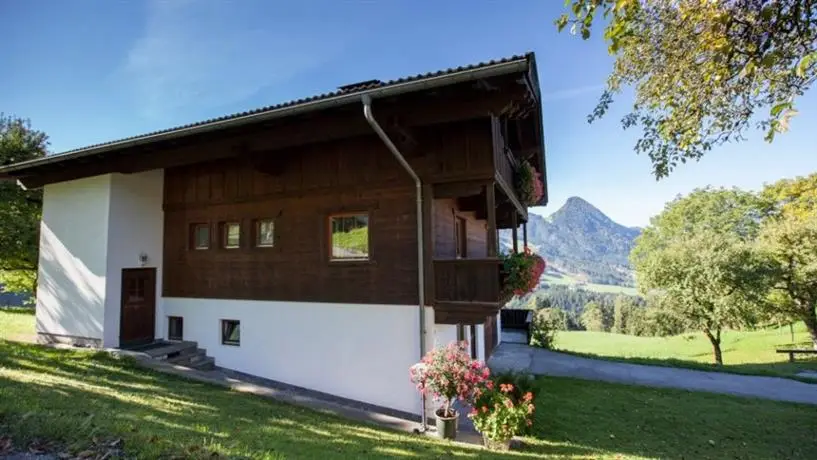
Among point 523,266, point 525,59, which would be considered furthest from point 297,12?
point 523,266

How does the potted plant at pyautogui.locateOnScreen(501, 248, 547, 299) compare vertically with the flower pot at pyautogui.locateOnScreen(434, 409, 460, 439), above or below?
Result: above

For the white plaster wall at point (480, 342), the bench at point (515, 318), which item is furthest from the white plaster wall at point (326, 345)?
the bench at point (515, 318)

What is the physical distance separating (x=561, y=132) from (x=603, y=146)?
2.00m

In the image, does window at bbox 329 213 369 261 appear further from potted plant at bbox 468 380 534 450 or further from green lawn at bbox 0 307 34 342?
green lawn at bbox 0 307 34 342

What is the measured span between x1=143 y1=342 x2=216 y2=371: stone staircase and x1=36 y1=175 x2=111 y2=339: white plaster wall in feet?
5.29

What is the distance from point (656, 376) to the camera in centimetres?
1307

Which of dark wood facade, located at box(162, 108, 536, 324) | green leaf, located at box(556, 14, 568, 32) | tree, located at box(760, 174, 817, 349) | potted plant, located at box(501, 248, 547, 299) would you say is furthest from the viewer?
Result: tree, located at box(760, 174, 817, 349)

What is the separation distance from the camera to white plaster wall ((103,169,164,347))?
10367 mm

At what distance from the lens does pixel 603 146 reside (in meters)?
11.3

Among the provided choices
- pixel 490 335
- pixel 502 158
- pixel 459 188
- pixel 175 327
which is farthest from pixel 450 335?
pixel 175 327

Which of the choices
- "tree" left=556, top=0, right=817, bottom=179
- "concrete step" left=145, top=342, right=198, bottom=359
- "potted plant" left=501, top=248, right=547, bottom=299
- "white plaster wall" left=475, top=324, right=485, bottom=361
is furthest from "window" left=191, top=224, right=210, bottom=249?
"tree" left=556, top=0, right=817, bottom=179

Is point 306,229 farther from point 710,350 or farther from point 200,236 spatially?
point 710,350

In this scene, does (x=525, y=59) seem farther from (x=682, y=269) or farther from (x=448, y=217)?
(x=682, y=269)

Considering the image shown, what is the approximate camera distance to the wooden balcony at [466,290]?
738 centimetres
